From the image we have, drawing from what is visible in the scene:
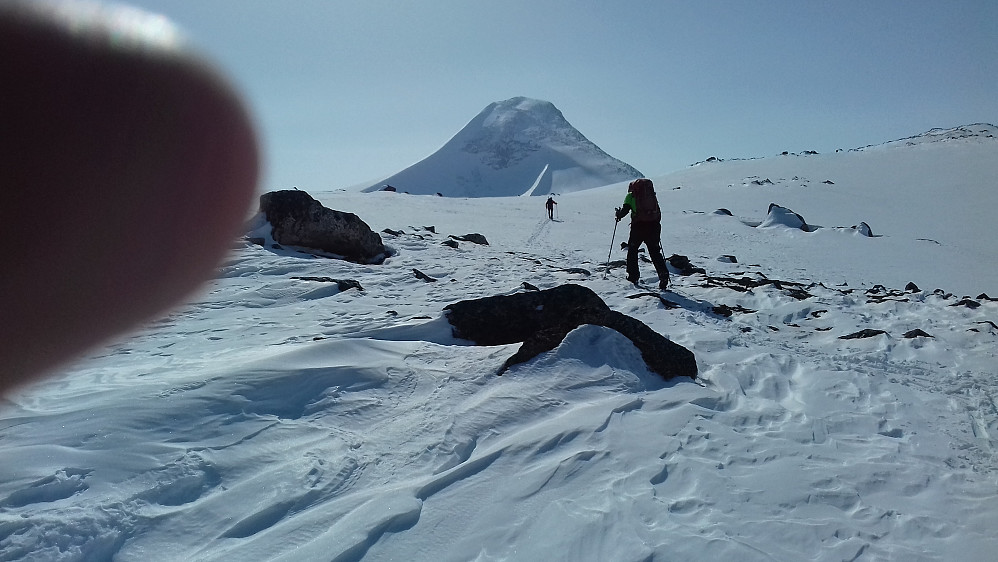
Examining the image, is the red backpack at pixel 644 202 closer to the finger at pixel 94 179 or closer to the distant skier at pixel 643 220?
the distant skier at pixel 643 220

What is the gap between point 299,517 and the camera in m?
2.35

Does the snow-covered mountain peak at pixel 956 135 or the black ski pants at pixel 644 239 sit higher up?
the snow-covered mountain peak at pixel 956 135

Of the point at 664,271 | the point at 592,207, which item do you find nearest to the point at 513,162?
the point at 592,207

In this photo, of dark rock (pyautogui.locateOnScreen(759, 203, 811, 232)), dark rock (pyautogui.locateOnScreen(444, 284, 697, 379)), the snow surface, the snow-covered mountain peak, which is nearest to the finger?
the snow surface

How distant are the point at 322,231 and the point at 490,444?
7.55 m

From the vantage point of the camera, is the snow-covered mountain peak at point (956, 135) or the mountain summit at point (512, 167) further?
the mountain summit at point (512, 167)

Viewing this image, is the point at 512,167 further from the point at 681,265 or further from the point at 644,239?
the point at 644,239

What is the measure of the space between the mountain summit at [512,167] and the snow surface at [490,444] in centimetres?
12275

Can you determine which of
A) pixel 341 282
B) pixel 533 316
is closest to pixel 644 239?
pixel 533 316

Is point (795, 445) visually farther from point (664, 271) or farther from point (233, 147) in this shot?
point (233, 147)

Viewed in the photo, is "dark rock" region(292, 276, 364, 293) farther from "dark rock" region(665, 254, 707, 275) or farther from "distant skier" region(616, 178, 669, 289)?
"dark rock" region(665, 254, 707, 275)

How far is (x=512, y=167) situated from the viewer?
17575cm

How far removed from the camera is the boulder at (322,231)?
31.6 ft

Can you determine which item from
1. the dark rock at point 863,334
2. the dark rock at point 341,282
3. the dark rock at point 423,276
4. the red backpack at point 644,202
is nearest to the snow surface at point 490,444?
the dark rock at point 863,334
